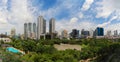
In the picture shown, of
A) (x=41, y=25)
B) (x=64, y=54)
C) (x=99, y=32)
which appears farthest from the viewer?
(x=99, y=32)

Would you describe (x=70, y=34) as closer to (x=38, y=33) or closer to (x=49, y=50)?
(x=38, y=33)

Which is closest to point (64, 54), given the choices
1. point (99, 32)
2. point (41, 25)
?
point (41, 25)

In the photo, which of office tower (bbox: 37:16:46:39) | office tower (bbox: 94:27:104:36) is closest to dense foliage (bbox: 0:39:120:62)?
office tower (bbox: 37:16:46:39)

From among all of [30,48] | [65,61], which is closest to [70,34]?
[30,48]

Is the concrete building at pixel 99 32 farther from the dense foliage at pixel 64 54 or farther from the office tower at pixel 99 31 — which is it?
the dense foliage at pixel 64 54

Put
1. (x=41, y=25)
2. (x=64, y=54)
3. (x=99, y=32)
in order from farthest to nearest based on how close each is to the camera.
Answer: (x=99, y=32), (x=41, y=25), (x=64, y=54)

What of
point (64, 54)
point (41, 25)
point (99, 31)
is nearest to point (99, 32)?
point (99, 31)

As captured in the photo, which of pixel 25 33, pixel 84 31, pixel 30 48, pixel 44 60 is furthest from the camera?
pixel 84 31

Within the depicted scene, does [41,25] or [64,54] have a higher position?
[41,25]

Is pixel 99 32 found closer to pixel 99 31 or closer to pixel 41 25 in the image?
pixel 99 31

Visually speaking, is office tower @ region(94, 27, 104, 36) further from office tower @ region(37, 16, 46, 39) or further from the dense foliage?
the dense foliage

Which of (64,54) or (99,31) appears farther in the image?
(99,31)
